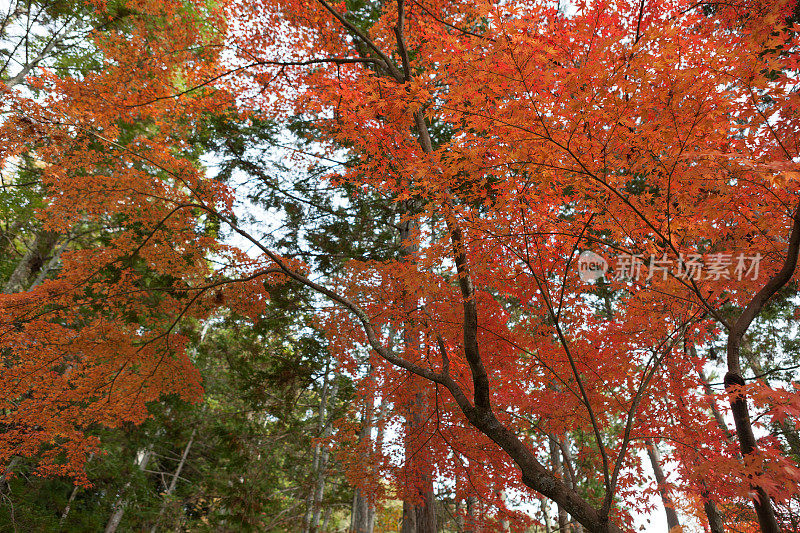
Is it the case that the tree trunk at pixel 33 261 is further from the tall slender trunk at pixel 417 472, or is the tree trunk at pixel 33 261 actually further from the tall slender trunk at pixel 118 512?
the tall slender trunk at pixel 417 472

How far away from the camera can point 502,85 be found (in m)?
2.70

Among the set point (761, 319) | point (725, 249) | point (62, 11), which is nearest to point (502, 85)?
point (725, 249)

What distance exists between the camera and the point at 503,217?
3.45 meters

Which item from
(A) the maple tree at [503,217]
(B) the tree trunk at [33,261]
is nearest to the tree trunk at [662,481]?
(A) the maple tree at [503,217]

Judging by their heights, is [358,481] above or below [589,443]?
below

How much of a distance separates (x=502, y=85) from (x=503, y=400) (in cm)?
425

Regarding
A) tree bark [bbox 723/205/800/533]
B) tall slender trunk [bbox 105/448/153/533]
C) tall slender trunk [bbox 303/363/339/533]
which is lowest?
tall slender trunk [bbox 105/448/153/533]

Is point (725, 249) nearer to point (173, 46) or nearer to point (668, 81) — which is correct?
point (668, 81)

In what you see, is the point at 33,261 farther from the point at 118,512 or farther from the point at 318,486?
the point at 318,486

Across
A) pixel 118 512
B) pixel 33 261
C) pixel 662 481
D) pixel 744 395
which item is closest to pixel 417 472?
pixel 744 395

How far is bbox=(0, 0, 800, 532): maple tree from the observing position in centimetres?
251

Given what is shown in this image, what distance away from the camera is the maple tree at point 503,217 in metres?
2.51

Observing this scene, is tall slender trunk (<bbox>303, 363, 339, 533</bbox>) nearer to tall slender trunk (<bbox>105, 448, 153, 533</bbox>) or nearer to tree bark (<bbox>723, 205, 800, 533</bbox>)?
tall slender trunk (<bbox>105, 448, 153, 533</bbox>)

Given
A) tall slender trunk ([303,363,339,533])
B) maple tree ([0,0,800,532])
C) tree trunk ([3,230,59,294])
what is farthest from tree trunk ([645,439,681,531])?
tree trunk ([3,230,59,294])
